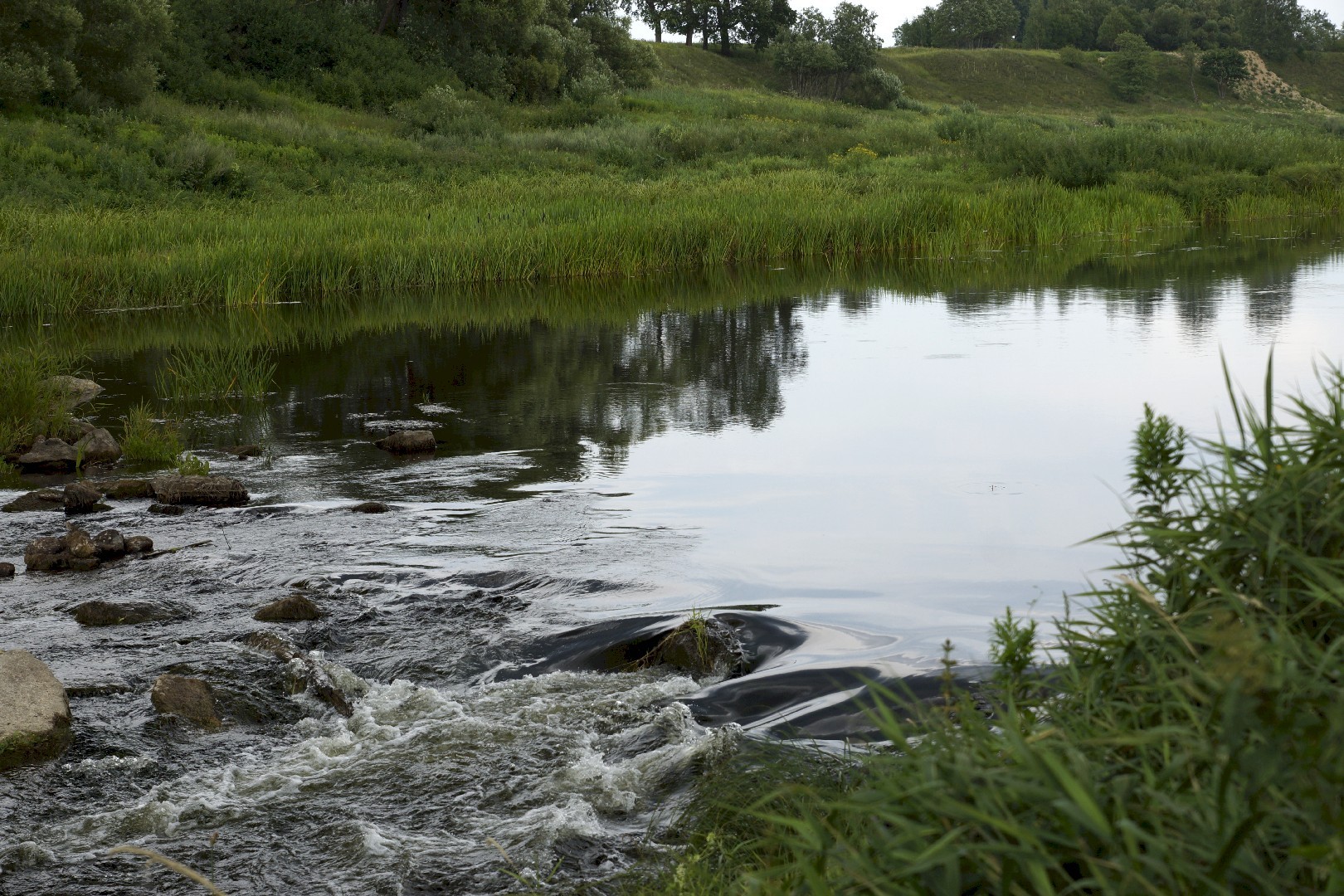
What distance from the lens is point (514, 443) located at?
30.3 feet

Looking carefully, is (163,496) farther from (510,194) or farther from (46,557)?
(510,194)

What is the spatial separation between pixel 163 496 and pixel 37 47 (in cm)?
2569

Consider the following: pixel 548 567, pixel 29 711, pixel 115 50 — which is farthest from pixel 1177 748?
pixel 115 50

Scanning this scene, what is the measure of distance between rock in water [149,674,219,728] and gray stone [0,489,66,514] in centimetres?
346

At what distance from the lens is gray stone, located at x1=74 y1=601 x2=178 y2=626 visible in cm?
539

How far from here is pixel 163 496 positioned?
765 cm

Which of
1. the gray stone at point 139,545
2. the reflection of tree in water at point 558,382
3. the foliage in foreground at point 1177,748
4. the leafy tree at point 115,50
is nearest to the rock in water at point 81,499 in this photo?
the gray stone at point 139,545

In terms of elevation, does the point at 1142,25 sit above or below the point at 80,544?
above

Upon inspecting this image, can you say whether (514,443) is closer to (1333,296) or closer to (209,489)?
(209,489)

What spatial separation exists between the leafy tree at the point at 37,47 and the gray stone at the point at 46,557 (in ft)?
83.2

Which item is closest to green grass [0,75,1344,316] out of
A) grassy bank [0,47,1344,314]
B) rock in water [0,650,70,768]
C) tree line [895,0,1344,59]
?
grassy bank [0,47,1344,314]

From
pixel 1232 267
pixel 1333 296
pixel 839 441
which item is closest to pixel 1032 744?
pixel 839 441

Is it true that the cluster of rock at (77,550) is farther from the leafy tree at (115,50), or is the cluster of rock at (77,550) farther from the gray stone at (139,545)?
the leafy tree at (115,50)

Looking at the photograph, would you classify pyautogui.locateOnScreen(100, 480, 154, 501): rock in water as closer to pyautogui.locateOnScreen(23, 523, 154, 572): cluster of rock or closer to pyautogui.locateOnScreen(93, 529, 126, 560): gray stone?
pyautogui.locateOnScreen(23, 523, 154, 572): cluster of rock
